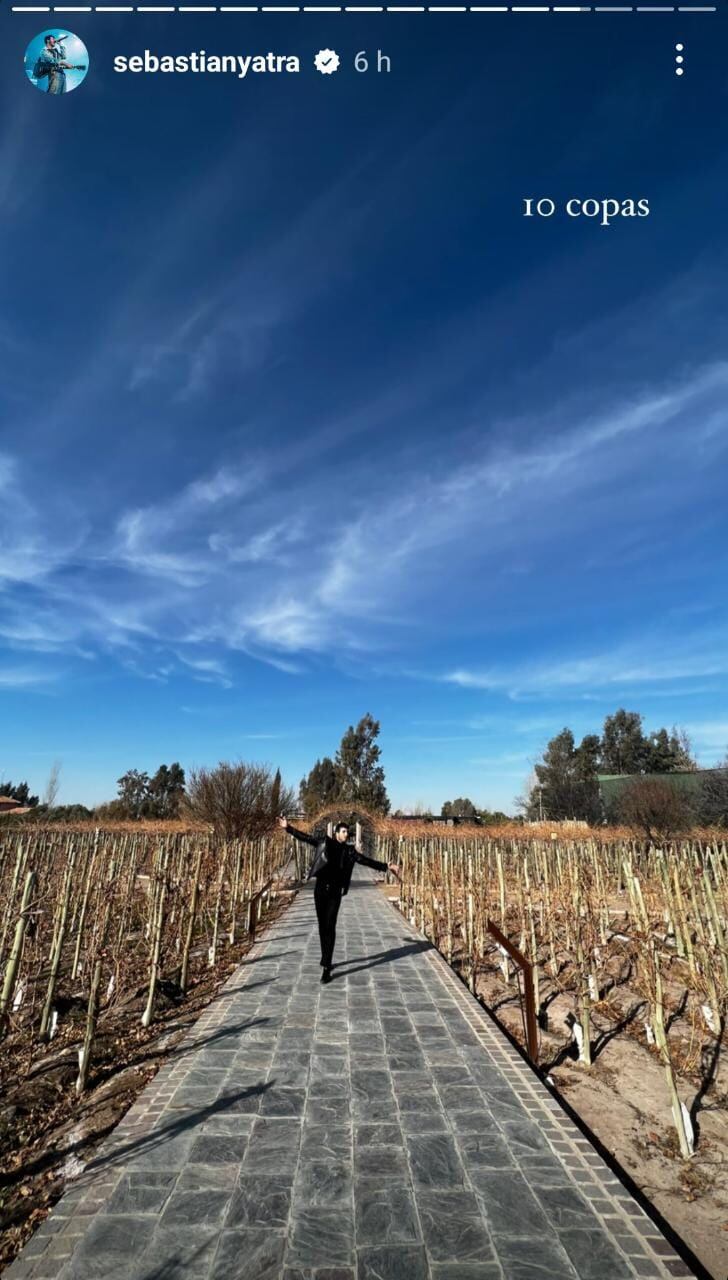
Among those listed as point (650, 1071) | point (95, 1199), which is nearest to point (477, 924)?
point (650, 1071)

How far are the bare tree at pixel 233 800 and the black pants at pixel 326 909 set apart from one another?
33.0 feet

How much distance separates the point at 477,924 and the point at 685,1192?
4.71 metres

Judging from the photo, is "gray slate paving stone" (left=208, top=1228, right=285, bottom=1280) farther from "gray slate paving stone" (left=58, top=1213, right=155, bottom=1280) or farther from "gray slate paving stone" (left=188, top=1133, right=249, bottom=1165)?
"gray slate paving stone" (left=188, top=1133, right=249, bottom=1165)

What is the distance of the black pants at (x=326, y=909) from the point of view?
682 centimetres

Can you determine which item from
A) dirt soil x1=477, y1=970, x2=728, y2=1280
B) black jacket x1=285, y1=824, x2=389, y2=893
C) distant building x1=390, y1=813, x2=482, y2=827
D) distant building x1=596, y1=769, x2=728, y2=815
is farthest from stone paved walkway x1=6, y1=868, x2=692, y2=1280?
distant building x1=390, y1=813, x2=482, y2=827

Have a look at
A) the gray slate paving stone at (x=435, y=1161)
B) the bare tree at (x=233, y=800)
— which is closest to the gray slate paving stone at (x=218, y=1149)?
the gray slate paving stone at (x=435, y=1161)

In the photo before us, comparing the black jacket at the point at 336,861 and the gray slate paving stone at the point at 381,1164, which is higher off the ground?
the black jacket at the point at 336,861

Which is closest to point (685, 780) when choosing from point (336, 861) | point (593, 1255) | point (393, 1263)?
point (336, 861)

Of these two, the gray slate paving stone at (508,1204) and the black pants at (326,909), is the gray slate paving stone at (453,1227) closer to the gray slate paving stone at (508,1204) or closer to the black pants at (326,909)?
the gray slate paving stone at (508,1204)

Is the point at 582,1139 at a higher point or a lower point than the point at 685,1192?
higher

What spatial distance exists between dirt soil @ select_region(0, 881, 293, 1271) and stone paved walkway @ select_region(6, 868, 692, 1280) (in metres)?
0.17

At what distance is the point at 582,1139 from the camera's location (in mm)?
3609

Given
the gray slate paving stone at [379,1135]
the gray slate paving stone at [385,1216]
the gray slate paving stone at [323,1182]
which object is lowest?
the gray slate paving stone at [379,1135]

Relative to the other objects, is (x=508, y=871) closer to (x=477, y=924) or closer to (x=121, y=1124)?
(x=477, y=924)
